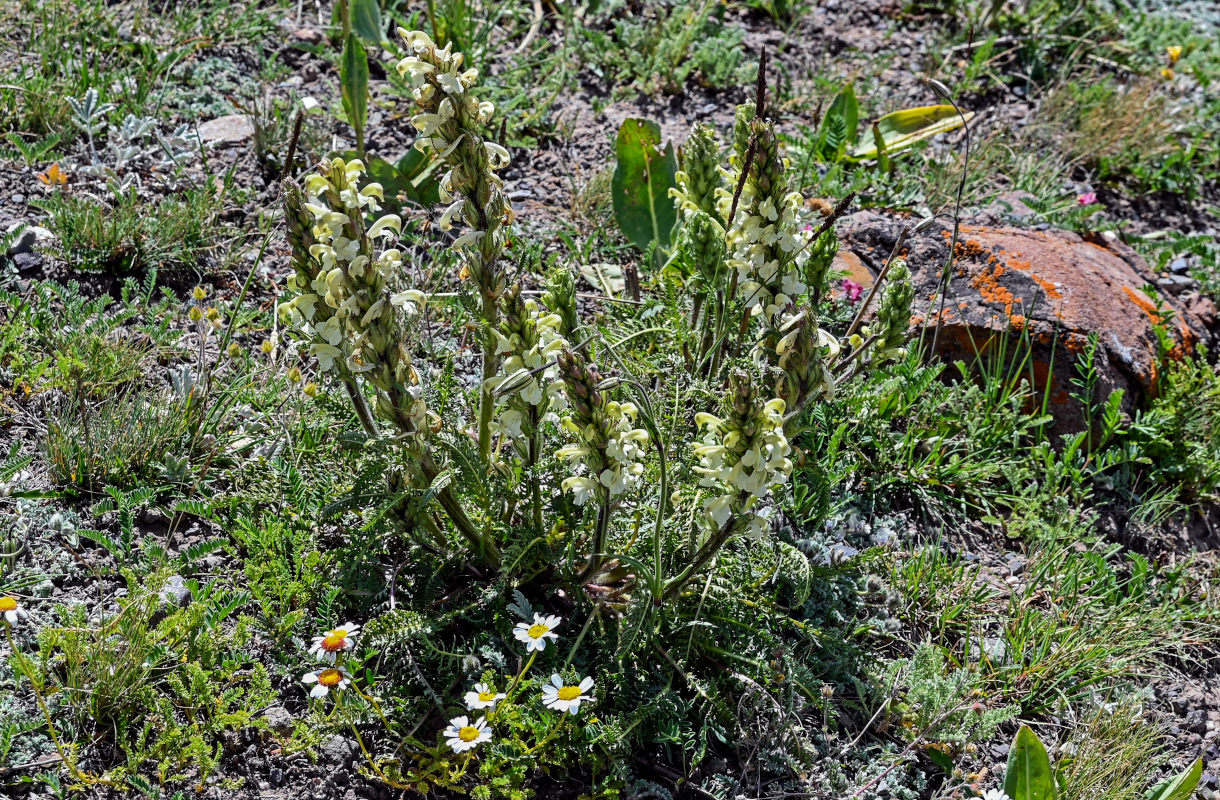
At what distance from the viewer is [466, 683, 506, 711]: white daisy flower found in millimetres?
2350

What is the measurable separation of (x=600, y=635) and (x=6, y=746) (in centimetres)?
137

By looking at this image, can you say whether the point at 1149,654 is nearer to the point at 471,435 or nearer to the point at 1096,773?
the point at 1096,773

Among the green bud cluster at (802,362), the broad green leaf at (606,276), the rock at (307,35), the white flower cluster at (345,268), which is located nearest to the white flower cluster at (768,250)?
the green bud cluster at (802,362)

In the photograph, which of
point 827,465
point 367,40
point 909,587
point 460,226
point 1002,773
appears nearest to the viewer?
point 1002,773

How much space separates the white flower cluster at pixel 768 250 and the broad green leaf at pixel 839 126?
202cm

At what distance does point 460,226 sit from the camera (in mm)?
4266

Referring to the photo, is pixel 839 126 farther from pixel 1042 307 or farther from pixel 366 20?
pixel 366 20

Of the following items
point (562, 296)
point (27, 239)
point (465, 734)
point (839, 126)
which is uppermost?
point (562, 296)

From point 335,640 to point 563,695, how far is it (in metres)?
0.56

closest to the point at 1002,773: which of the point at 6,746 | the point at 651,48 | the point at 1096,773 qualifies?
the point at 1096,773

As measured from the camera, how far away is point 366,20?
4.58m

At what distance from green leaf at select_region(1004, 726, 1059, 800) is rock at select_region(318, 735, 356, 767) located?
168 centimetres

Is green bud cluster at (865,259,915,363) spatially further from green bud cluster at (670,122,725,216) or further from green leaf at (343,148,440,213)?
green leaf at (343,148,440,213)

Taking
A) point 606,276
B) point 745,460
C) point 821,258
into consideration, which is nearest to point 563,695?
point 745,460
